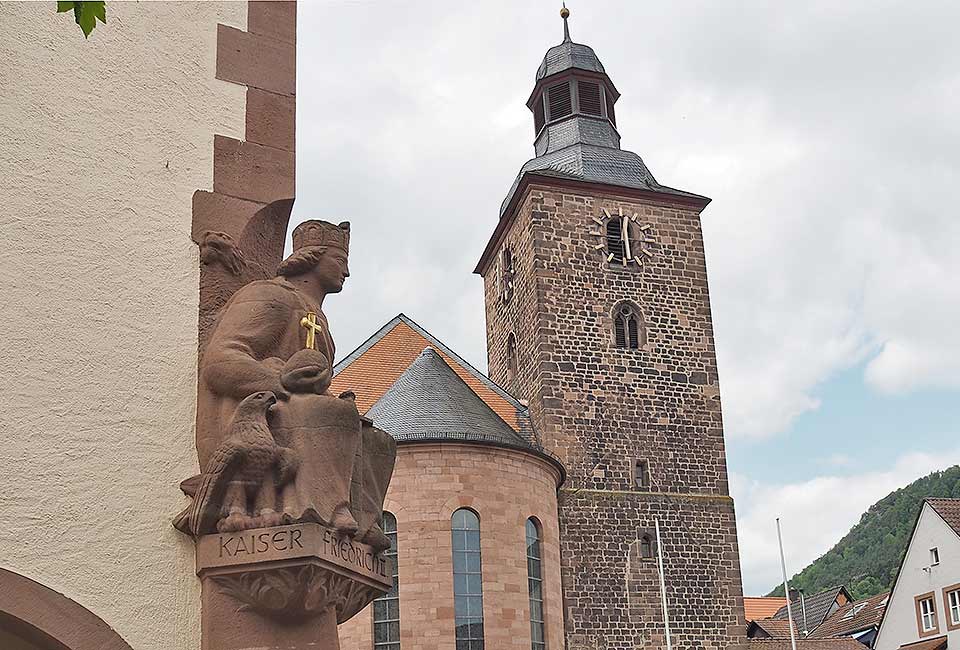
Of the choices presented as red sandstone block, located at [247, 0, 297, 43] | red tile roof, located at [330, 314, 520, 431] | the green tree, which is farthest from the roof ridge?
the green tree

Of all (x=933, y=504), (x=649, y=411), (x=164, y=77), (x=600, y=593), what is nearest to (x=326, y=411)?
(x=164, y=77)

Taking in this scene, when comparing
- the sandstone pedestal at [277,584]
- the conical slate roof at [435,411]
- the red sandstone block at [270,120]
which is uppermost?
the conical slate roof at [435,411]

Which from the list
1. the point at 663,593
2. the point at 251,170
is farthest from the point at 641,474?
the point at 251,170

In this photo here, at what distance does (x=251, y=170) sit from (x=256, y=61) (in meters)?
0.47

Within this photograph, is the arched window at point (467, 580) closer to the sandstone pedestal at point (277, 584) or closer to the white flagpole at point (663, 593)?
the white flagpole at point (663, 593)

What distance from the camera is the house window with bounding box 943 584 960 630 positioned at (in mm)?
33531

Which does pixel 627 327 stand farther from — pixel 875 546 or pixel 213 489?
pixel 875 546

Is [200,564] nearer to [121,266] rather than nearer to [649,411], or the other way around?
[121,266]

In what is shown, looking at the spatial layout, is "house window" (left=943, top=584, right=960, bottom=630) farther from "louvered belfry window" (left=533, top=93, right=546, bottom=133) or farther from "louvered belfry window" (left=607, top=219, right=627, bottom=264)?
"louvered belfry window" (left=533, top=93, right=546, bottom=133)

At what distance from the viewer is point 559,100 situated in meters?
35.3

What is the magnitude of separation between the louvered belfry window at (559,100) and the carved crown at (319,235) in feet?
102

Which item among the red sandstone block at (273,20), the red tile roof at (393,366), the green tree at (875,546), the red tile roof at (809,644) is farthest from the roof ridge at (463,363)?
the green tree at (875,546)

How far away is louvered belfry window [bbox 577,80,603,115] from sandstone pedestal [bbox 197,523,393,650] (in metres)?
31.9

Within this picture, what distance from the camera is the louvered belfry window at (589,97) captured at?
34969 mm
